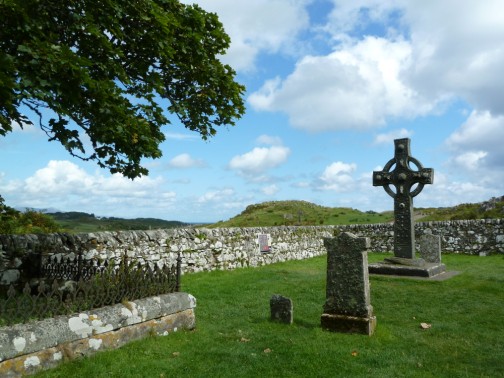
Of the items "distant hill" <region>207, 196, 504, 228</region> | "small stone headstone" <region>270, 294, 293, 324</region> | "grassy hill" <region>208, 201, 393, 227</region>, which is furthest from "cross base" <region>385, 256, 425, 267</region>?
"grassy hill" <region>208, 201, 393, 227</region>

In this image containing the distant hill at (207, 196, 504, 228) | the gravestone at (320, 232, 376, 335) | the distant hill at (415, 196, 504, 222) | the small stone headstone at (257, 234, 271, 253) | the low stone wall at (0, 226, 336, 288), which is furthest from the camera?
the distant hill at (207, 196, 504, 228)

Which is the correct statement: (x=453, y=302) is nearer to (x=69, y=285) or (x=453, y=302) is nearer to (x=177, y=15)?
(x=69, y=285)

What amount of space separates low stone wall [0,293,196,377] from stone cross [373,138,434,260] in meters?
9.40

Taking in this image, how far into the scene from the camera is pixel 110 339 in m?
6.77

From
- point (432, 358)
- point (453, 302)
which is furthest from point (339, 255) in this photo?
point (453, 302)

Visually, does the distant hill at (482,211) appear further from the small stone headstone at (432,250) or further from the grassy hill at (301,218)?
the small stone headstone at (432,250)

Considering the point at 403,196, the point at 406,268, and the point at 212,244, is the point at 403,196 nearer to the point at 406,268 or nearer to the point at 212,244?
the point at 406,268

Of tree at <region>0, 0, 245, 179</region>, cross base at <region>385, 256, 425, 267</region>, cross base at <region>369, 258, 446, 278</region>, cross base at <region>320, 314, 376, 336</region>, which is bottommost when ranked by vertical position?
cross base at <region>320, 314, 376, 336</region>

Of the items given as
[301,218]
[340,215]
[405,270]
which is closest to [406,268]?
[405,270]

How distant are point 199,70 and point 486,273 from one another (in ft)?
40.0

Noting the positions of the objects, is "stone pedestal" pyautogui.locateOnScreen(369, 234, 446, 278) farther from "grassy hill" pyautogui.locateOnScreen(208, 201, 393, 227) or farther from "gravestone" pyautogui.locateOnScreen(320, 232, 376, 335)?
"grassy hill" pyautogui.locateOnScreen(208, 201, 393, 227)

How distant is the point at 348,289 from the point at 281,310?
4.79 ft

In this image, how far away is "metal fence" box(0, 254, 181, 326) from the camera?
5.77m

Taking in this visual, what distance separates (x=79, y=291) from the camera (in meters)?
6.80
